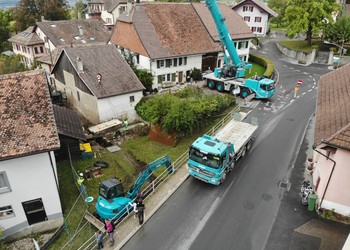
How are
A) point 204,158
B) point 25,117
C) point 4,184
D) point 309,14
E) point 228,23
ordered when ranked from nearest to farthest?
1. point 4,184
2. point 25,117
3. point 204,158
4. point 228,23
5. point 309,14

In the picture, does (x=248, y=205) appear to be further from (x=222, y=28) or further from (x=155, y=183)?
(x=222, y=28)

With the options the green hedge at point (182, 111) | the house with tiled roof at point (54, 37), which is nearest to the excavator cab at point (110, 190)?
the green hedge at point (182, 111)

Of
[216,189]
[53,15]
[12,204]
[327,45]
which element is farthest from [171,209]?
[53,15]

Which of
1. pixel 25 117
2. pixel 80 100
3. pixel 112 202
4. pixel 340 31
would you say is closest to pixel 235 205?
pixel 112 202

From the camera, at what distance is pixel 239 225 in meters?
17.4

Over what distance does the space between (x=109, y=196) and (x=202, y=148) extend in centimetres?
696

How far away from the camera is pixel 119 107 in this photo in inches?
1268

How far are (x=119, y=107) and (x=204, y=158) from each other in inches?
607

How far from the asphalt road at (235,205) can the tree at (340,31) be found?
30.0m

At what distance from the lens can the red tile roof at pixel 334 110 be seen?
16.3 meters

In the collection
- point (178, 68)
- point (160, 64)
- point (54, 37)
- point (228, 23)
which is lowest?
point (178, 68)

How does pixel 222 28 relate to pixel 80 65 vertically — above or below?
above

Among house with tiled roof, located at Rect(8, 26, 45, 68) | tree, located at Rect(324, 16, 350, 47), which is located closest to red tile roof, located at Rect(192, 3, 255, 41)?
tree, located at Rect(324, 16, 350, 47)

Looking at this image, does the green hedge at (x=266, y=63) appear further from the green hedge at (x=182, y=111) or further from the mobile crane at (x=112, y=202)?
the mobile crane at (x=112, y=202)
